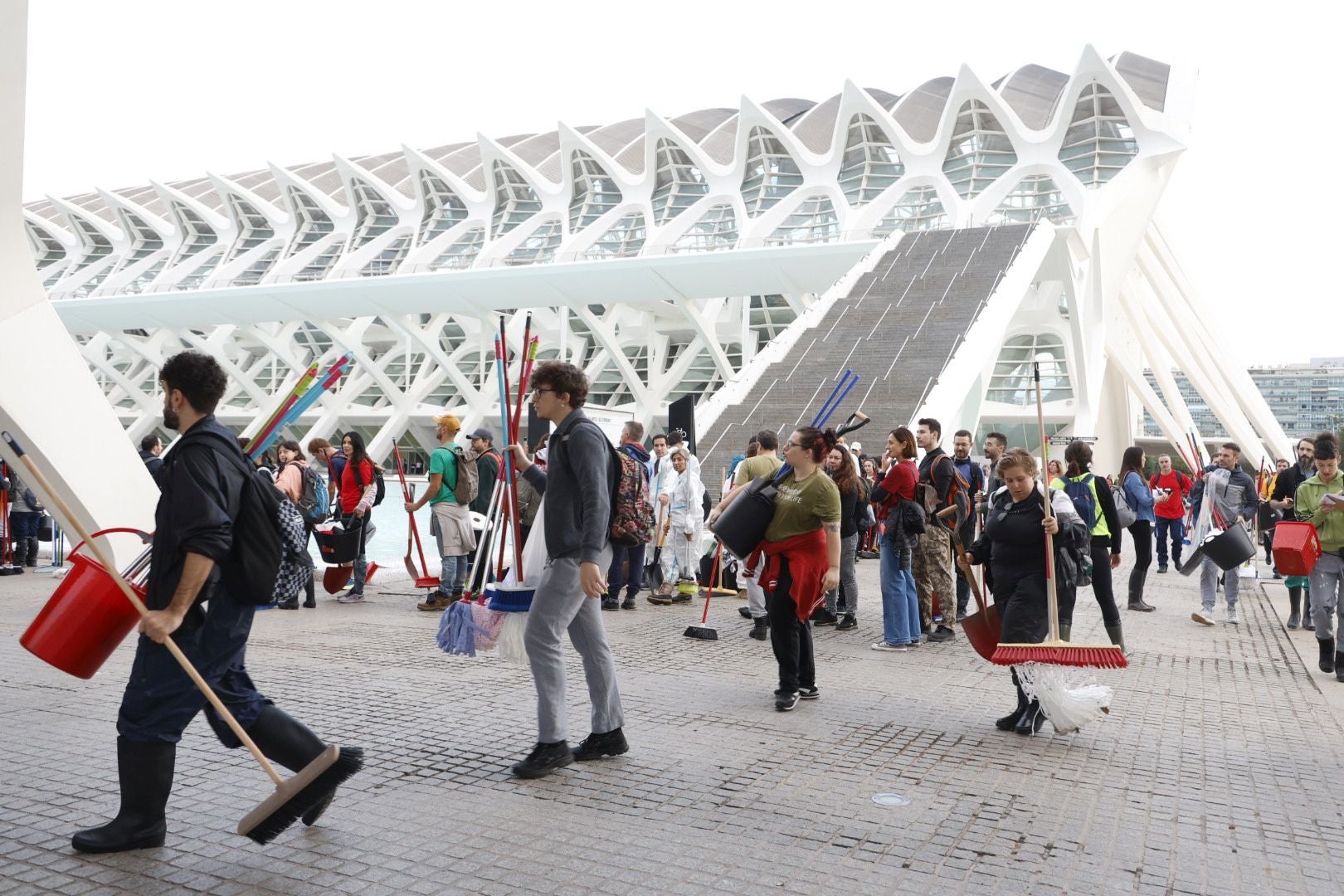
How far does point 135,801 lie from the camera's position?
10.7 feet

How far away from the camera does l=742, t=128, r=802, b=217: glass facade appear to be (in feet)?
158

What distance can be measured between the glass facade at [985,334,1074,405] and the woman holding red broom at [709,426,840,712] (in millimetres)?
35004

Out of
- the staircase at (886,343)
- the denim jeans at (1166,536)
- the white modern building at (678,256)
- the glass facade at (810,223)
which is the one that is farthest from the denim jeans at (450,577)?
the glass facade at (810,223)

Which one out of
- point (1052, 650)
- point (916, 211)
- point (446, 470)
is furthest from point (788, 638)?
point (916, 211)

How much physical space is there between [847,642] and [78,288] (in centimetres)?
6274

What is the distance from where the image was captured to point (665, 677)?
20.9 ft

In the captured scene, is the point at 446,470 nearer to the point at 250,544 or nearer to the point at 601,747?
the point at 601,747

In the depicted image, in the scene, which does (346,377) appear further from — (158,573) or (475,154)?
(158,573)

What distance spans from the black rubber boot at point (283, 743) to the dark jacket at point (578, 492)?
3.83ft

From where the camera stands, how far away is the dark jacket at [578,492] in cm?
420

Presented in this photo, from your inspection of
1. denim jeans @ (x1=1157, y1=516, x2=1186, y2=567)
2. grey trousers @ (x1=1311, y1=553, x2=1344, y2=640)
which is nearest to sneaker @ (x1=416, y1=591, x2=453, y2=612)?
grey trousers @ (x1=1311, y1=553, x2=1344, y2=640)

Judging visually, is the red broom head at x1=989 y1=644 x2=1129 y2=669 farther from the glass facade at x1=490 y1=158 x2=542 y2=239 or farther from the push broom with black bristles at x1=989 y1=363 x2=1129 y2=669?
the glass facade at x1=490 y1=158 x2=542 y2=239

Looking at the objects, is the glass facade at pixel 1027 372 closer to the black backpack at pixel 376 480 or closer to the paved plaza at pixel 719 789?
the black backpack at pixel 376 480

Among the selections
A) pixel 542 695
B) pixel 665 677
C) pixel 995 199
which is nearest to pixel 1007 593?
pixel 665 677
